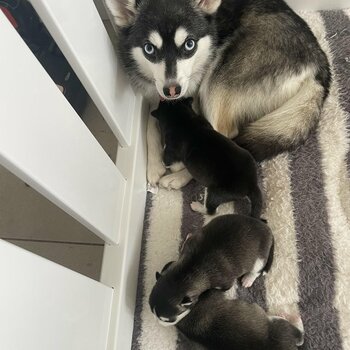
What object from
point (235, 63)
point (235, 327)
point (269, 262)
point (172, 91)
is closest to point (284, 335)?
point (235, 327)

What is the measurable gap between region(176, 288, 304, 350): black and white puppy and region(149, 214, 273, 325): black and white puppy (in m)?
0.03

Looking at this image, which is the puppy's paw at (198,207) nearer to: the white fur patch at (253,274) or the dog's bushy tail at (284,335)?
the white fur patch at (253,274)

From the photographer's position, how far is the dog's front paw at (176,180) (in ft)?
4.67

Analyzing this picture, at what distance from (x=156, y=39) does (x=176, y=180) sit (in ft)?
1.62

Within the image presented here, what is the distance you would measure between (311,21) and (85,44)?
1062 millimetres

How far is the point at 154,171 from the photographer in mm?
1455

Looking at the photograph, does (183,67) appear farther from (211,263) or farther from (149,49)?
(211,263)

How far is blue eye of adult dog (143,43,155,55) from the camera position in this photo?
121 centimetres

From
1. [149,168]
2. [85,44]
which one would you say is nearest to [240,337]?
[149,168]

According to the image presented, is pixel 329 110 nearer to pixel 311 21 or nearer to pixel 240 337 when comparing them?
pixel 311 21

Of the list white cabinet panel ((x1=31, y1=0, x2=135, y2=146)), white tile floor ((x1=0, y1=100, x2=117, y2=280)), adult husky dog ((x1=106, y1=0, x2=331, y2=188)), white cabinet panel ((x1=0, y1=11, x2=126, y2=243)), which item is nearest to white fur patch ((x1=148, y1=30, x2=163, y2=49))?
adult husky dog ((x1=106, y1=0, x2=331, y2=188))

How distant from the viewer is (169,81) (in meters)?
1.19

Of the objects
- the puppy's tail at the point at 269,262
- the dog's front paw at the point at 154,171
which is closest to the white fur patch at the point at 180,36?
the dog's front paw at the point at 154,171

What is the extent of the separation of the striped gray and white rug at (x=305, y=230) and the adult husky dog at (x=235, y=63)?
0.38 feet
